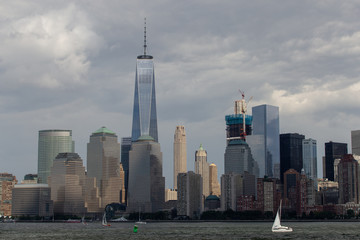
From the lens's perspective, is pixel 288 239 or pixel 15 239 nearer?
pixel 288 239

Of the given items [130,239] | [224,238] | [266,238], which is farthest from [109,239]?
[266,238]

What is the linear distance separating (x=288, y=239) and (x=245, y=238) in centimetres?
1304

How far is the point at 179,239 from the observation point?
7451 inches

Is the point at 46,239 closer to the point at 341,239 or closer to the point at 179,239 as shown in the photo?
the point at 179,239

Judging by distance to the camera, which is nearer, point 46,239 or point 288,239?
point 288,239

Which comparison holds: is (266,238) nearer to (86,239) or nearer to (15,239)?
(86,239)

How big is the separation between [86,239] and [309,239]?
67.6 meters

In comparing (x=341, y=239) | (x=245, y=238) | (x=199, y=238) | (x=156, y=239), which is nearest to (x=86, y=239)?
(x=156, y=239)

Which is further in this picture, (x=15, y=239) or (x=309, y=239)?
(x=15, y=239)

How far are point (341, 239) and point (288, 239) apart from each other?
50.7 ft

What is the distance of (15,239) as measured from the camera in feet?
649

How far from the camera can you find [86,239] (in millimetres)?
196375

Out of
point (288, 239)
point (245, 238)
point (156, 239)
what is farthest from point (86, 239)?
point (288, 239)

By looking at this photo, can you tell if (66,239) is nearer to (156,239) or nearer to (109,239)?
(109,239)
